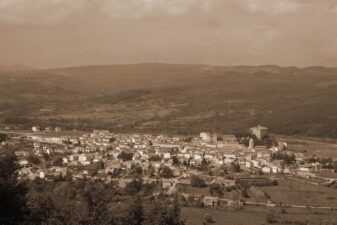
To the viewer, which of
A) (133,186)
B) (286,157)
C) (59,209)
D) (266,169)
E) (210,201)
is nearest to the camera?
(59,209)

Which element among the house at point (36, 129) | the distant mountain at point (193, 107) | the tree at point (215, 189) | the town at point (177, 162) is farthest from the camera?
the distant mountain at point (193, 107)

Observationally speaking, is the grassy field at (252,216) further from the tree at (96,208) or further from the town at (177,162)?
the tree at (96,208)

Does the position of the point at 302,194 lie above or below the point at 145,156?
below

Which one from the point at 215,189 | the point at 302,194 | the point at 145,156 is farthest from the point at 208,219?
the point at 145,156

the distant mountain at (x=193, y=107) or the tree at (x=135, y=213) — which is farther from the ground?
the distant mountain at (x=193, y=107)

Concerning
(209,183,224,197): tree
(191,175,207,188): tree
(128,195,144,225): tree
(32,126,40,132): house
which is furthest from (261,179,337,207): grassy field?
(32,126,40,132): house

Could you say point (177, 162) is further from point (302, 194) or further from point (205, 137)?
point (205, 137)

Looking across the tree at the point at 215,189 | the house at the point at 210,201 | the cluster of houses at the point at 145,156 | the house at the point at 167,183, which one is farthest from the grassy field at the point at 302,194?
the house at the point at 167,183
